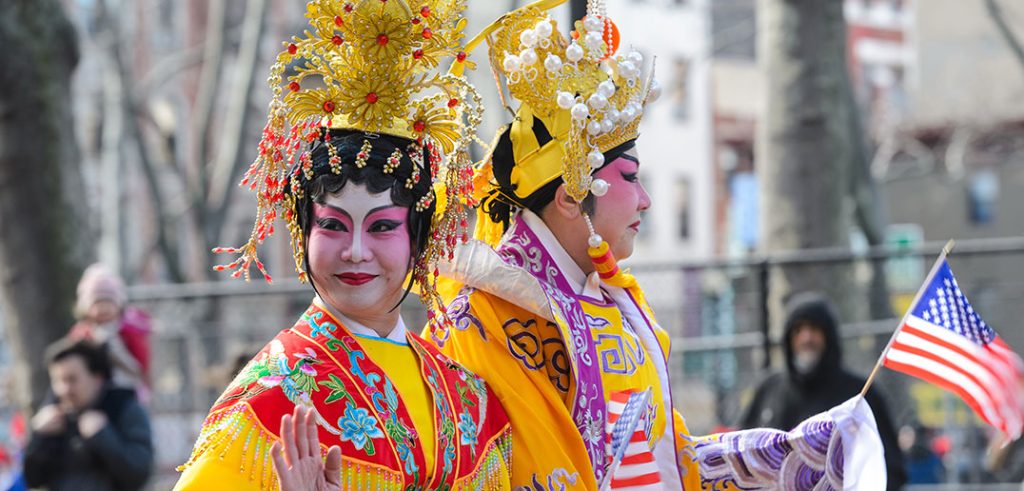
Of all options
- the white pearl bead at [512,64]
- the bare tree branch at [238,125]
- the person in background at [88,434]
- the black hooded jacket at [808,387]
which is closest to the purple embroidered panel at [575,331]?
the white pearl bead at [512,64]

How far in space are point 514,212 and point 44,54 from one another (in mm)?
4948

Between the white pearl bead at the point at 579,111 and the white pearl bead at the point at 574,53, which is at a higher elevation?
the white pearl bead at the point at 574,53

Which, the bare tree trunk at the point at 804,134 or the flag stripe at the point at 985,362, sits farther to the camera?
the bare tree trunk at the point at 804,134

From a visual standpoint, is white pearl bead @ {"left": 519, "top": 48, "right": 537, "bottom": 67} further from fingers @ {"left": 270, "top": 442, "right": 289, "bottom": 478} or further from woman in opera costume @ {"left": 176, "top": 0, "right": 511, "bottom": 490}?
fingers @ {"left": 270, "top": 442, "right": 289, "bottom": 478}

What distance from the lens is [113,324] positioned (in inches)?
301

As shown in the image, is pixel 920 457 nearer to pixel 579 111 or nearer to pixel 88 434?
pixel 88 434

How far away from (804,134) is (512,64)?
5.57m

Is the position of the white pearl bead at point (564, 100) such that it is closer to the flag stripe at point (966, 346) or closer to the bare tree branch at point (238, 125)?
the flag stripe at point (966, 346)

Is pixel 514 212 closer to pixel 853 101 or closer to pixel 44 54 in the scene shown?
pixel 44 54

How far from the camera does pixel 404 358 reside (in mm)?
3531

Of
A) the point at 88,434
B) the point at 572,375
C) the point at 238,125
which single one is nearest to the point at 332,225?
the point at 572,375

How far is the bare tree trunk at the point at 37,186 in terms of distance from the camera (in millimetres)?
8430

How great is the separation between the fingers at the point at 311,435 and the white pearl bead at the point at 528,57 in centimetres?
140

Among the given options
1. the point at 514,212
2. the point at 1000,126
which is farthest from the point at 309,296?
the point at 1000,126
